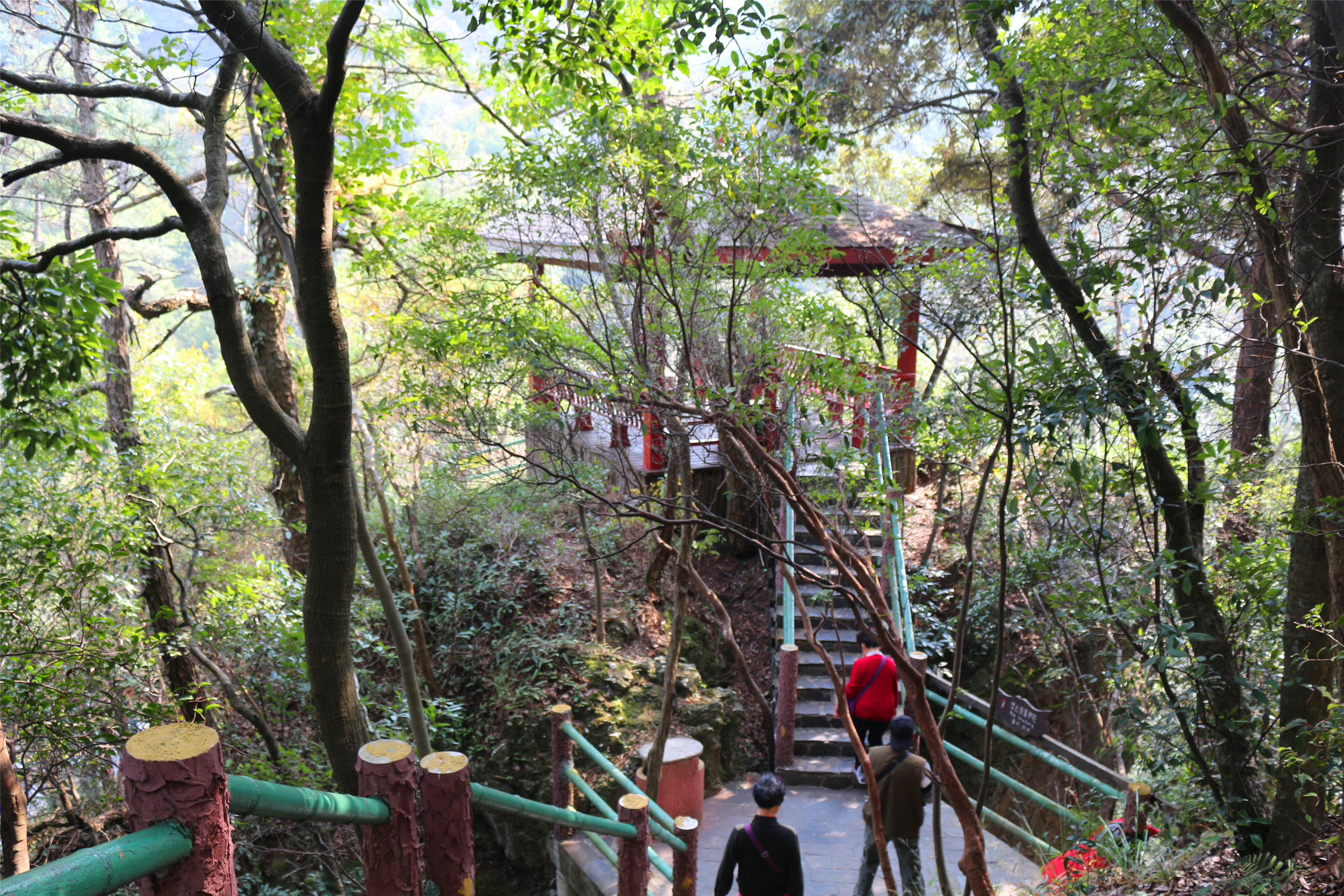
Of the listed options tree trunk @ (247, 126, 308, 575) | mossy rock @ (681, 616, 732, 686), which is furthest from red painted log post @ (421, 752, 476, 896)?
mossy rock @ (681, 616, 732, 686)

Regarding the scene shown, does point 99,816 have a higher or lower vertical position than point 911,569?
lower

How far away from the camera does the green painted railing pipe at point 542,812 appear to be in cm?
230

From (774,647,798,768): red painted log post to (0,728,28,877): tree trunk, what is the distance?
4.94 metres

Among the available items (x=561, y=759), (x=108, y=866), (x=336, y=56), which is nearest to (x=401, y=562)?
(x=561, y=759)

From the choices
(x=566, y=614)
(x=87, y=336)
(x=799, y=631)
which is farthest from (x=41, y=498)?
(x=799, y=631)

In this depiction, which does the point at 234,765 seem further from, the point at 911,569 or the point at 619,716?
the point at 911,569

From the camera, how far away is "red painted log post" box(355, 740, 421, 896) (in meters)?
1.85

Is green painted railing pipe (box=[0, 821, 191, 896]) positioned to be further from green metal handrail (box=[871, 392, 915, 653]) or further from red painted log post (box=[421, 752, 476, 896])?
green metal handrail (box=[871, 392, 915, 653])

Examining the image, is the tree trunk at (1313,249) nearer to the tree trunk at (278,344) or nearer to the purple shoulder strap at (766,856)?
the purple shoulder strap at (766,856)

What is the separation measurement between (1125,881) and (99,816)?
552 centimetres

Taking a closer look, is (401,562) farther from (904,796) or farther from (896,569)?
(904,796)

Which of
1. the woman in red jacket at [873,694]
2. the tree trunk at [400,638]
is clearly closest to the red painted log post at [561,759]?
the tree trunk at [400,638]

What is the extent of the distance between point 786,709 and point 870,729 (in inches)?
40.7

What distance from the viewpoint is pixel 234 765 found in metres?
5.19
